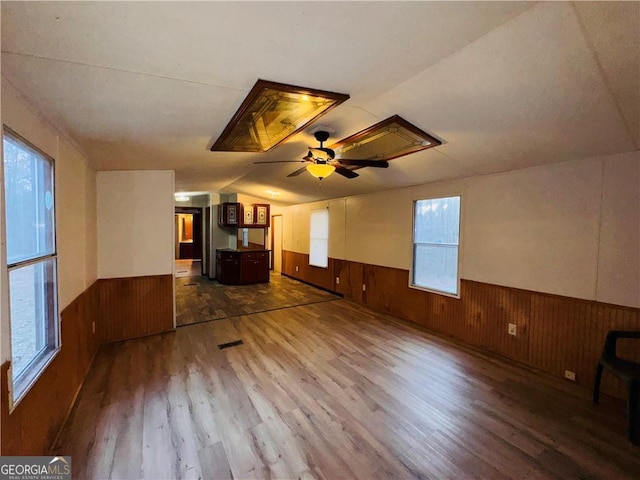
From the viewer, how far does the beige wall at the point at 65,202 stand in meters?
1.38

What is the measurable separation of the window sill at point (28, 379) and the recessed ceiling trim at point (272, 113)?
2056mm

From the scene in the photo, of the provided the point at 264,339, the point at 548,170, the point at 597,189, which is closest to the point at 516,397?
the point at 597,189

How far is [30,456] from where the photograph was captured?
1508 mm

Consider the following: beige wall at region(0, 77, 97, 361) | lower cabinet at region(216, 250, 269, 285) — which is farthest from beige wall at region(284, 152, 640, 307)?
lower cabinet at region(216, 250, 269, 285)

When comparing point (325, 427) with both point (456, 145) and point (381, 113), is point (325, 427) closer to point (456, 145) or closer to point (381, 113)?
point (381, 113)

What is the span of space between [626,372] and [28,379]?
4083 mm

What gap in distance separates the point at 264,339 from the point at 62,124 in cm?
304

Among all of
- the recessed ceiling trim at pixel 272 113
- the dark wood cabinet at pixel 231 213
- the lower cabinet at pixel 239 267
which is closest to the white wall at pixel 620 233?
the recessed ceiling trim at pixel 272 113

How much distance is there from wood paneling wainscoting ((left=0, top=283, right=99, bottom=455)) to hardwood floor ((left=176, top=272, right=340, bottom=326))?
1.69 meters

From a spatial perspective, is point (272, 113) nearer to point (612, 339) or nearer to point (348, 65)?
point (348, 65)

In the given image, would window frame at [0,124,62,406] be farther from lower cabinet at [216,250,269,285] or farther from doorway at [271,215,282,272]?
doorway at [271,215,282,272]

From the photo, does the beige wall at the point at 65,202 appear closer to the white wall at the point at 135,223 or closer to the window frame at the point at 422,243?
the white wall at the point at 135,223

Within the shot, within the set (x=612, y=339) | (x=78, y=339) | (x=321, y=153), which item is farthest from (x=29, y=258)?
(x=612, y=339)

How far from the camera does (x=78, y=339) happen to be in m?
2.56
